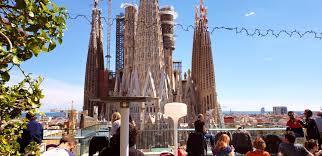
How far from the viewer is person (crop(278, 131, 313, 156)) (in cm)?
560

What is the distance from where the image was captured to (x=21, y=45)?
2057 mm

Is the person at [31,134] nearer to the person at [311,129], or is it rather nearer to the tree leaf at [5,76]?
the tree leaf at [5,76]

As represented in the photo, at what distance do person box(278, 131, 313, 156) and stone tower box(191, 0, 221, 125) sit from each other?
4863 centimetres

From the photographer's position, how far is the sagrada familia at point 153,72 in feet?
171

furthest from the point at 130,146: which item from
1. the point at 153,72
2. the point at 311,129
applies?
the point at 153,72

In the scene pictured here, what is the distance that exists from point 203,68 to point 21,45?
55811mm

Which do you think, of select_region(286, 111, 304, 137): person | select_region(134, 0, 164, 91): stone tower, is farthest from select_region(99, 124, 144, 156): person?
select_region(134, 0, 164, 91): stone tower

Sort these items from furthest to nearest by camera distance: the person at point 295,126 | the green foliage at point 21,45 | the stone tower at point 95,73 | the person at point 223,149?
the stone tower at point 95,73 < the person at point 295,126 < the person at point 223,149 < the green foliage at point 21,45

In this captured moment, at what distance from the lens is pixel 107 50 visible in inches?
2835

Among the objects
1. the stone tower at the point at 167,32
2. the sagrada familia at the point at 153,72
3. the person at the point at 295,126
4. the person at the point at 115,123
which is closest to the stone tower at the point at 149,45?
the sagrada familia at the point at 153,72

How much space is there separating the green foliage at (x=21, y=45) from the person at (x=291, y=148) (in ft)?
16.0

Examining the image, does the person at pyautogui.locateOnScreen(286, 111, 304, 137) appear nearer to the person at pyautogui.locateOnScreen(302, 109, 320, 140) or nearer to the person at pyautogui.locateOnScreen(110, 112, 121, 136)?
the person at pyautogui.locateOnScreen(302, 109, 320, 140)

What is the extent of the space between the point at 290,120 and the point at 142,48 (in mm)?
46226

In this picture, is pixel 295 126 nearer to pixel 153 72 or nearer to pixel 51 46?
pixel 51 46
